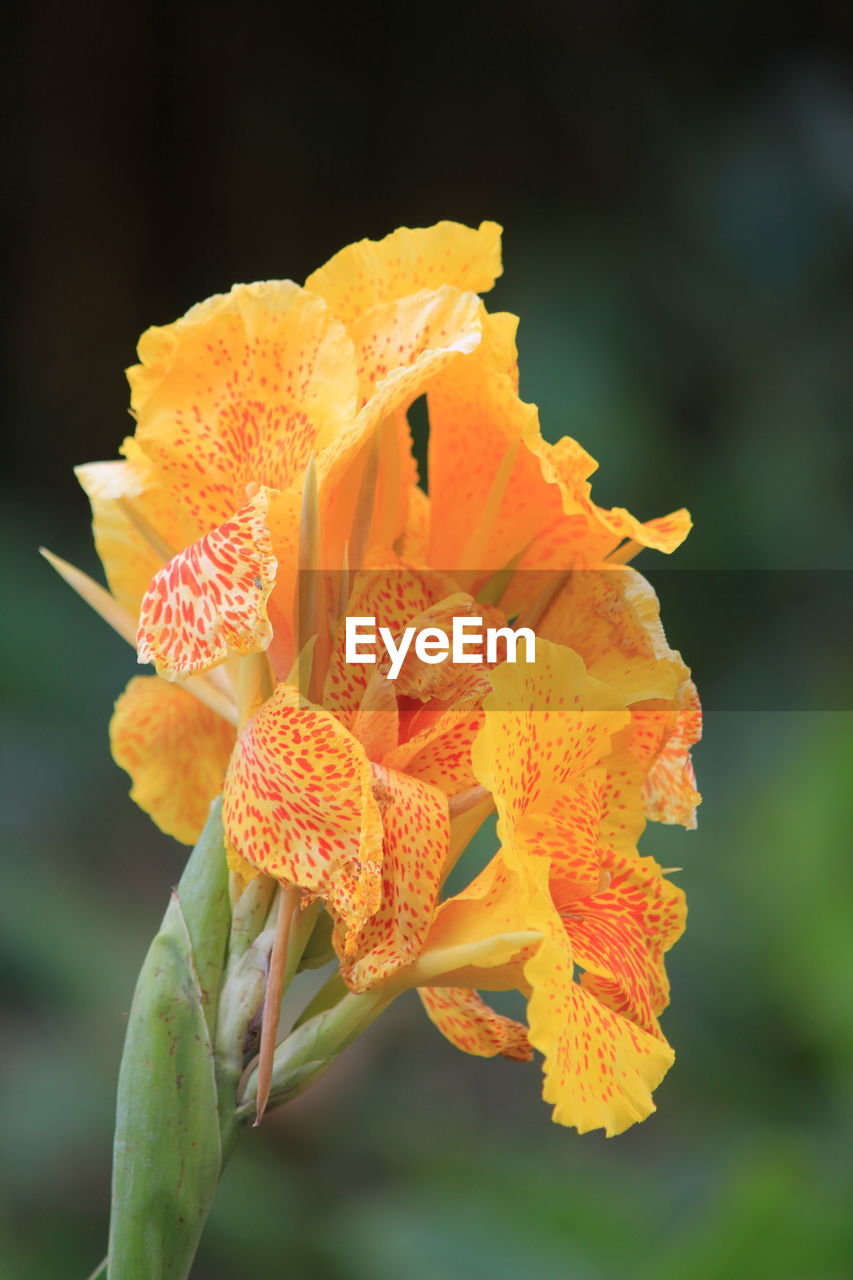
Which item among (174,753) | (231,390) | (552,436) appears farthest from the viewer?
(552,436)

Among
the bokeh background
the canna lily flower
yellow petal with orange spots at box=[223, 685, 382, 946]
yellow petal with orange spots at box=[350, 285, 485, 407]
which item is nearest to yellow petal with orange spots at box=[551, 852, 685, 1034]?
the canna lily flower

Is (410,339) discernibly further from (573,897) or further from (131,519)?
(573,897)

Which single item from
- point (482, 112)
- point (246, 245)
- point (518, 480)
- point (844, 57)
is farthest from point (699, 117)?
point (518, 480)

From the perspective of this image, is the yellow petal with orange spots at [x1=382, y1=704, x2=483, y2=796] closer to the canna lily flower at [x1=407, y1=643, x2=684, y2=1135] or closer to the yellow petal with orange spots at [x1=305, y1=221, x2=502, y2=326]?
the canna lily flower at [x1=407, y1=643, x2=684, y2=1135]

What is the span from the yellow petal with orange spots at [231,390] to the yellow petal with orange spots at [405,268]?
0.05 metres

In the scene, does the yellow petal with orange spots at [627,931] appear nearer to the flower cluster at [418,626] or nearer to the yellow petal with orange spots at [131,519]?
the flower cluster at [418,626]

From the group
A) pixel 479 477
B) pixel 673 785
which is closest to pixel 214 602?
pixel 479 477

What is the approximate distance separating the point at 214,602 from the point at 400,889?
16cm

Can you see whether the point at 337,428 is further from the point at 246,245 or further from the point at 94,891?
the point at 246,245

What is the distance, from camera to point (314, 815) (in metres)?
0.58

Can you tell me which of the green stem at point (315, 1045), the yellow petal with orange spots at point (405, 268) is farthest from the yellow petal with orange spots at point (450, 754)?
the yellow petal with orange spots at point (405, 268)

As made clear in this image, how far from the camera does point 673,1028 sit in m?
1.71

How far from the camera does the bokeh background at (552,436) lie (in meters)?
1.55

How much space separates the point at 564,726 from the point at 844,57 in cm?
209
